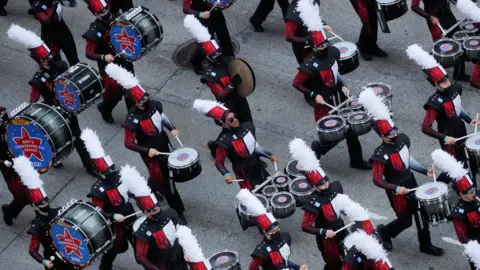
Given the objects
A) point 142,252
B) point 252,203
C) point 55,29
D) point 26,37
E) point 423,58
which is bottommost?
point 142,252

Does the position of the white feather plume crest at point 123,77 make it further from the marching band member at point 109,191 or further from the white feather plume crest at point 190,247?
the white feather plume crest at point 190,247

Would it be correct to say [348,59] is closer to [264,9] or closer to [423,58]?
[423,58]

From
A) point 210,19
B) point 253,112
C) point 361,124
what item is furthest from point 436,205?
point 210,19

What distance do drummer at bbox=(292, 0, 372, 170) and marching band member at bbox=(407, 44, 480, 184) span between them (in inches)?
48.2

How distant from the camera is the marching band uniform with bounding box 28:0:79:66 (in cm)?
2069

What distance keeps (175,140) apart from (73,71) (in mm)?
→ 1846

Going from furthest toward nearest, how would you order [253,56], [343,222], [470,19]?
1. [253,56]
2. [470,19]
3. [343,222]

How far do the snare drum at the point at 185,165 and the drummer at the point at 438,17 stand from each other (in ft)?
13.8

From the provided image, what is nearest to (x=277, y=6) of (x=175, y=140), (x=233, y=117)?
(x=175, y=140)

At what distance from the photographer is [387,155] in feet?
57.2

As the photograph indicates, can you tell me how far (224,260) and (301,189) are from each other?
5.15 ft

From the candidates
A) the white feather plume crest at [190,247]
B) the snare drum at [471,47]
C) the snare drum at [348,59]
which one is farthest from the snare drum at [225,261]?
the snare drum at [471,47]

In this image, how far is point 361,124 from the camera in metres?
18.6

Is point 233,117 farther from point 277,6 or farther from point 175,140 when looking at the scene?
point 277,6
